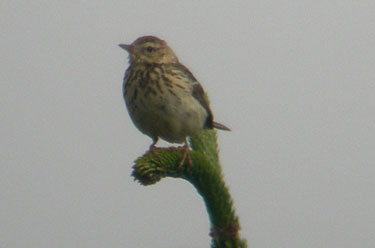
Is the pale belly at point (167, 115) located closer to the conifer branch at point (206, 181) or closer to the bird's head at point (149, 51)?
the bird's head at point (149, 51)

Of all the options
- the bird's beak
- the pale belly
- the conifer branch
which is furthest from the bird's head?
the conifer branch

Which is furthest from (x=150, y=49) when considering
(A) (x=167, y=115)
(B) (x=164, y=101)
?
(A) (x=167, y=115)

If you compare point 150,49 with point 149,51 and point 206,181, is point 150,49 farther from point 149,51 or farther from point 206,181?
point 206,181

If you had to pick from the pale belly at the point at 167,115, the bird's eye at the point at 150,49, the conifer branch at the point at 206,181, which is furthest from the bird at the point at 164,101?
the conifer branch at the point at 206,181

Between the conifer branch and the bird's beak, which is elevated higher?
the bird's beak

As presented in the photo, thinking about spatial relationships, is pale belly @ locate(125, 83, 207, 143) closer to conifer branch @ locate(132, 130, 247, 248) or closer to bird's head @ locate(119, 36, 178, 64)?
bird's head @ locate(119, 36, 178, 64)

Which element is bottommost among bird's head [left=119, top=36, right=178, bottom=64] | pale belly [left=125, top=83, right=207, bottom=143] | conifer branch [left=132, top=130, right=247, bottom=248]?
conifer branch [left=132, top=130, right=247, bottom=248]

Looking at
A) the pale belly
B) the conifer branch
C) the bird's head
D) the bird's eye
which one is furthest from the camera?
the bird's eye
